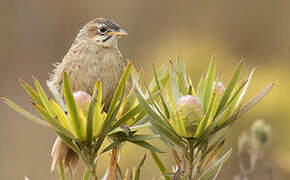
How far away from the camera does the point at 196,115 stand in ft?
3.75

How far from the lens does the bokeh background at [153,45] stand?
4625mm

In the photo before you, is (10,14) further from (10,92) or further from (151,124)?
(151,124)

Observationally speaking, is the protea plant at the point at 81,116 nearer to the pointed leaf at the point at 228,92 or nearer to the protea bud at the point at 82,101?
the protea bud at the point at 82,101

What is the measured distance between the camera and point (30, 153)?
6.28 meters

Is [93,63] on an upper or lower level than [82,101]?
lower

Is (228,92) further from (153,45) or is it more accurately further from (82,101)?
(153,45)

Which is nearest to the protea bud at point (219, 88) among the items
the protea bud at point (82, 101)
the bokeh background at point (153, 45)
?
the protea bud at point (82, 101)

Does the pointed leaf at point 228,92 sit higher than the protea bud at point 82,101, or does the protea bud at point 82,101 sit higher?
the protea bud at point 82,101

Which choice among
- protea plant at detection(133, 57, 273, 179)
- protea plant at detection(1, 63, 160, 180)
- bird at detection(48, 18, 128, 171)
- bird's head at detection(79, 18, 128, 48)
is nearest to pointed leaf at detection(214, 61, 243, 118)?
protea plant at detection(133, 57, 273, 179)

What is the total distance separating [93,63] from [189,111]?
4.51 ft

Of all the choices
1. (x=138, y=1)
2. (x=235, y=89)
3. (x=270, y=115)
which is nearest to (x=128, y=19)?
(x=138, y=1)

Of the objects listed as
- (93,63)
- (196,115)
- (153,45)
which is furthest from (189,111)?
(153,45)

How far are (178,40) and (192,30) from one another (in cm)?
42

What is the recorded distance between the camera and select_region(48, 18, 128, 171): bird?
2.24m
